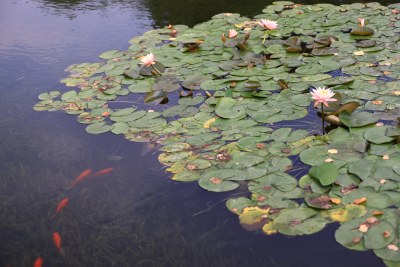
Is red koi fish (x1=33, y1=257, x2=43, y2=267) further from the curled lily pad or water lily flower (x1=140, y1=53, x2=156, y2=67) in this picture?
water lily flower (x1=140, y1=53, x2=156, y2=67)

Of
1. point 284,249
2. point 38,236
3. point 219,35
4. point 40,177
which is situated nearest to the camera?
point 284,249

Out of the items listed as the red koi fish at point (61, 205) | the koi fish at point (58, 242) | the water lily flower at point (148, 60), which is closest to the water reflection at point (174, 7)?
the water lily flower at point (148, 60)

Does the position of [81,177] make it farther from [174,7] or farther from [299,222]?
[174,7]

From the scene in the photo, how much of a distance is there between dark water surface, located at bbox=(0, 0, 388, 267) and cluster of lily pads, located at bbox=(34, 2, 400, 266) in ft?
0.22

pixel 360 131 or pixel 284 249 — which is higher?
pixel 360 131

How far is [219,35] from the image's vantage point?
3596mm

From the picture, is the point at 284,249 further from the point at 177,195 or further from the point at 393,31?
the point at 393,31

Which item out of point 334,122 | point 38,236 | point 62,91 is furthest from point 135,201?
point 62,91

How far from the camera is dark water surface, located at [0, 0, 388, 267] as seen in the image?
5.69ft

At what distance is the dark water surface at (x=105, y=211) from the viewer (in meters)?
1.74

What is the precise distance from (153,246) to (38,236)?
46 cm

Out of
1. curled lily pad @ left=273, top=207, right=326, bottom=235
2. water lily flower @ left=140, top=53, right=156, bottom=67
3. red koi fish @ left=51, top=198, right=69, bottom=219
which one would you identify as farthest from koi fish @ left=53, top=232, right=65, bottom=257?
water lily flower @ left=140, top=53, right=156, bottom=67

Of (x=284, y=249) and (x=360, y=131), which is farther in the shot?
(x=360, y=131)

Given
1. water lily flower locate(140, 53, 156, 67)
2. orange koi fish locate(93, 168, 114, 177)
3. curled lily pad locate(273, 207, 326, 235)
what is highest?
water lily flower locate(140, 53, 156, 67)
